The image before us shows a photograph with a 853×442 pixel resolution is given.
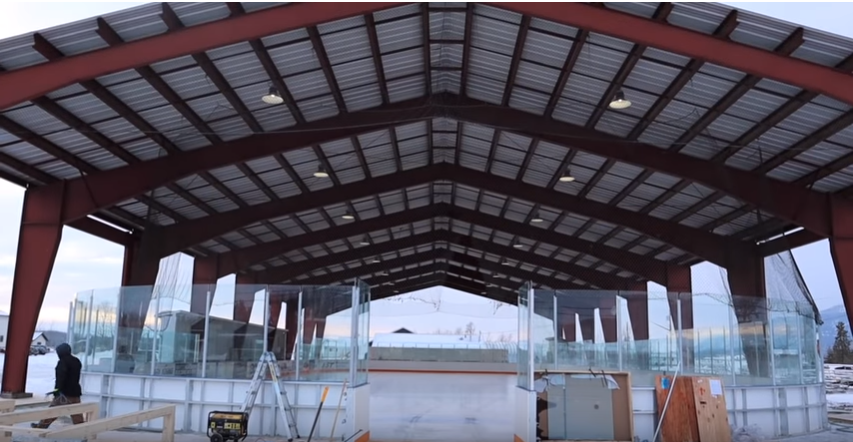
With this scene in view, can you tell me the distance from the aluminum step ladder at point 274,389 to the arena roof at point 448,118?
21.9 ft

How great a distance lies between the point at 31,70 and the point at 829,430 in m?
20.0

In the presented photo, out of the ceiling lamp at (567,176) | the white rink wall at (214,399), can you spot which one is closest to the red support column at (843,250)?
the ceiling lamp at (567,176)

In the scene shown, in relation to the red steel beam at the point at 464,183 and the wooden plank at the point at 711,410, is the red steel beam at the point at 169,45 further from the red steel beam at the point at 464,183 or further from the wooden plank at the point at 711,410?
the red steel beam at the point at 464,183

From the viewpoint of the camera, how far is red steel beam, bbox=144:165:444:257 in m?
29.4

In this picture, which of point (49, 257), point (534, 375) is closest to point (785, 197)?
point (534, 375)

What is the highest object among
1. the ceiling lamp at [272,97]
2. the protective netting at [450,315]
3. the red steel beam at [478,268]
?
the ceiling lamp at [272,97]

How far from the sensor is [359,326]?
16438 mm

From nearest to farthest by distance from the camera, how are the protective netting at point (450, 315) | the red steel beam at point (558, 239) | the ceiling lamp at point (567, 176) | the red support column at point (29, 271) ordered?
the red support column at point (29, 271) → the ceiling lamp at point (567, 176) → the red steel beam at point (558, 239) → the protective netting at point (450, 315)

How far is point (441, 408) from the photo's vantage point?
82.3ft

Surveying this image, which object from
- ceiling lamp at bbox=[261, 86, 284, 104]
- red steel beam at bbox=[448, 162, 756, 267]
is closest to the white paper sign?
ceiling lamp at bbox=[261, 86, 284, 104]

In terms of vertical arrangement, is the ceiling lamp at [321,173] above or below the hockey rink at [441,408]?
above

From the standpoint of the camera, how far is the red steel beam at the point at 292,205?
29.4m

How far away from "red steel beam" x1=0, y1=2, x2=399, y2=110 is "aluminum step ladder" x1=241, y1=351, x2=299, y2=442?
667 cm

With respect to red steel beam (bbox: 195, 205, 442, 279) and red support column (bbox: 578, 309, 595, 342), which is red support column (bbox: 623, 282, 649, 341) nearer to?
red support column (bbox: 578, 309, 595, 342)
